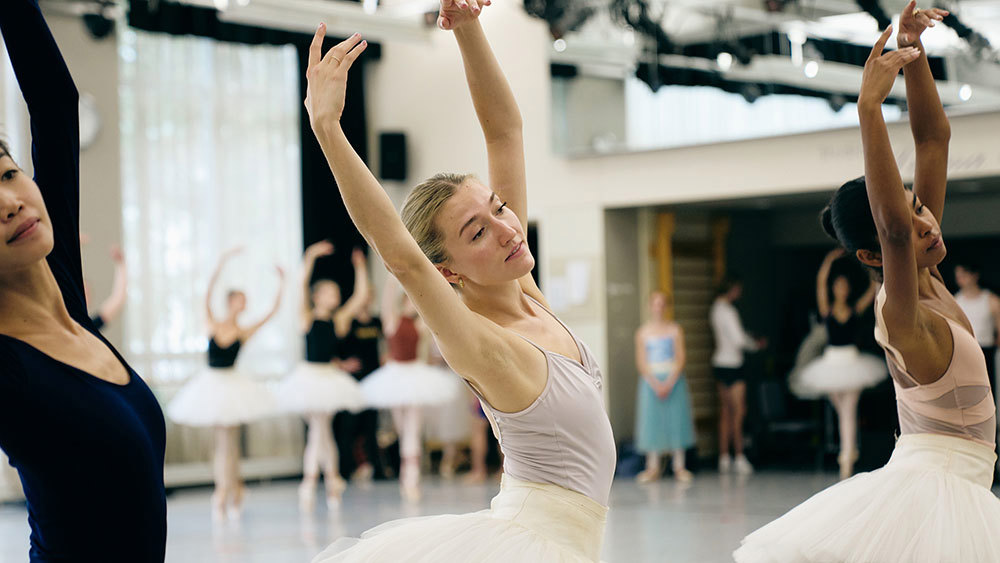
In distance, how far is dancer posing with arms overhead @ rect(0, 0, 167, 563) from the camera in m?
1.40

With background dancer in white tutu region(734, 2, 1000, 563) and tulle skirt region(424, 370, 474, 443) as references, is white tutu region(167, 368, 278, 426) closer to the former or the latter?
tulle skirt region(424, 370, 474, 443)

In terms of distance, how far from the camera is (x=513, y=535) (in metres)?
1.76

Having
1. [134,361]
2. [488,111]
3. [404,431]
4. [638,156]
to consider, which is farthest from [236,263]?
[488,111]

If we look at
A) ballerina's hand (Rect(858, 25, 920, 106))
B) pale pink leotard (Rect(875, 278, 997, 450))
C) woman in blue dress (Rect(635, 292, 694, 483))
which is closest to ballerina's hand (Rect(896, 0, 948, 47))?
ballerina's hand (Rect(858, 25, 920, 106))

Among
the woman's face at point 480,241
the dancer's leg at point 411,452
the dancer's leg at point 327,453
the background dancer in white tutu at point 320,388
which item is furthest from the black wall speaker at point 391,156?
the woman's face at point 480,241

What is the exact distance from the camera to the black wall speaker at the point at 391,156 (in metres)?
10.6

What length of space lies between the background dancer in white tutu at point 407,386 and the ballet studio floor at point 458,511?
0.99ft

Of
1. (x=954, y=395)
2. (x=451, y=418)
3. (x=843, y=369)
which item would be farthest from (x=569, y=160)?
(x=954, y=395)

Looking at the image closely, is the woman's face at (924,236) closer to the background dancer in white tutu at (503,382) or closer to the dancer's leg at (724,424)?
the background dancer in white tutu at (503,382)

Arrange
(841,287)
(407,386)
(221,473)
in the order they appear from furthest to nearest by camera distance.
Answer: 1. (841,287)
2. (407,386)
3. (221,473)

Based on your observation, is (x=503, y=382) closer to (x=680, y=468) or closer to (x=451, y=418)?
(x=680, y=468)

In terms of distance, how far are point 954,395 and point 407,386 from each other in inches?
246

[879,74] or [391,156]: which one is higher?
[391,156]

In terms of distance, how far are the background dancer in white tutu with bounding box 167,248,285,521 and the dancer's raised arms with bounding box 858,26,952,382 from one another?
5756 mm
